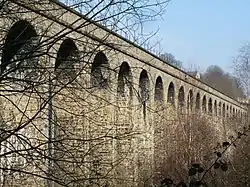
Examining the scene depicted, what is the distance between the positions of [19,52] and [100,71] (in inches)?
20.3

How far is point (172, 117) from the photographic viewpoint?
1348cm

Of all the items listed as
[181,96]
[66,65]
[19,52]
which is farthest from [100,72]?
[181,96]

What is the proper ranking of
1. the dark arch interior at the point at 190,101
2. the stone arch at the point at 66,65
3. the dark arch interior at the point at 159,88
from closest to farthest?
the stone arch at the point at 66,65 → the dark arch interior at the point at 159,88 → the dark arch interior at the point at 190,101

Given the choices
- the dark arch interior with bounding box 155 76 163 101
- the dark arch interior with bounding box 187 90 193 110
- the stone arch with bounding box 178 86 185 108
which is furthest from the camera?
the stone arch with bounding box 178 86 185 108

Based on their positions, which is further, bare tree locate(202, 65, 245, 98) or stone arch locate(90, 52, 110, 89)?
bare tree locate(202, 65, 245, 98)

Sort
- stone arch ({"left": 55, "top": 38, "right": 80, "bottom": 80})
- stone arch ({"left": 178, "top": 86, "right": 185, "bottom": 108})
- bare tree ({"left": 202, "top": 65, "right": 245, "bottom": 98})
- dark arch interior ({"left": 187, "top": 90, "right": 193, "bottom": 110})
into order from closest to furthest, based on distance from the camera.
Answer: stone arch ({"left": 55, "top": 38, "right": 80, "bottom": 80}), dark arch interior ({"left": 187, "top": 90, "right": 193, "bottom": 110}), stone arch ({"left": 178, "top": 86, "right": 185, "bottom": 108}), bare tree ({"left": 202, "top": 65, "right": 245, "bottom": 98})

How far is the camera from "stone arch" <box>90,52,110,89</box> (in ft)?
10.2

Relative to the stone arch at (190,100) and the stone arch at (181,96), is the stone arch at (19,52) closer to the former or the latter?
the stone arch at (190,100)

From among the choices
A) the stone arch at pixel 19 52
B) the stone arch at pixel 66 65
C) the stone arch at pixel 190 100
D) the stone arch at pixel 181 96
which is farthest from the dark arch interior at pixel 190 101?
the stone arch at pixel 19 52

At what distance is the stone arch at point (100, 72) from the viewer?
3117 millimetres

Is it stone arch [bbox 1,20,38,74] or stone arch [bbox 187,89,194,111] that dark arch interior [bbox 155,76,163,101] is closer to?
stone arch [bbox 187,89,194,111]

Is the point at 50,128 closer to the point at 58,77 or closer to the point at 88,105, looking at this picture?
the point at 88,105

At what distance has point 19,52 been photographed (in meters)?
3.01

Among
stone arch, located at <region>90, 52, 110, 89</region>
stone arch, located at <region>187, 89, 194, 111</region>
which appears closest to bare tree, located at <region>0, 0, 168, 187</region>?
stone arch, located at <region>90, 52, 110, 89</region>
